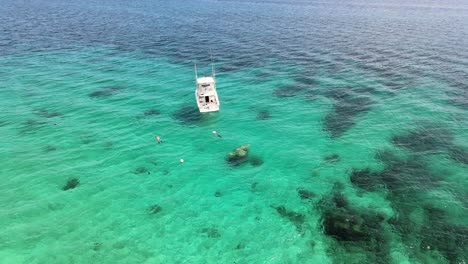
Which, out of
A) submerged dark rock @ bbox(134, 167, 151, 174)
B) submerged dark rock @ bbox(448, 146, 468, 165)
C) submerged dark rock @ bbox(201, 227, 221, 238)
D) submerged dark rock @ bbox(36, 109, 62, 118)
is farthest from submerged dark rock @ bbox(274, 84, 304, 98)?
submerged dark rock @ bbox(36, 109, 62, 118)

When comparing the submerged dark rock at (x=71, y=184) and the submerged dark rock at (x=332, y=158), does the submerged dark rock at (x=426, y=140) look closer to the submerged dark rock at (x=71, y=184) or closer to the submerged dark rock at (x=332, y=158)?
the submerged dark rock at (x=332, y=158)

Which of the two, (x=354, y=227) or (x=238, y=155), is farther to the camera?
(x=238, y=155)

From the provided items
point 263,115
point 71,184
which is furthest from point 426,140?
point 71,184

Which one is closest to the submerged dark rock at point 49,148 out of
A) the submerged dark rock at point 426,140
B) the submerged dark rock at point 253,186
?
the submerged dark rock at point 253,186

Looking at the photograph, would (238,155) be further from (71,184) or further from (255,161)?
(71,184)

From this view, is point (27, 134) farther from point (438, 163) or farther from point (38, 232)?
point (438, 163)

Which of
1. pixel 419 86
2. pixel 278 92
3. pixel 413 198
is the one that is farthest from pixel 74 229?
pixel 419 86
